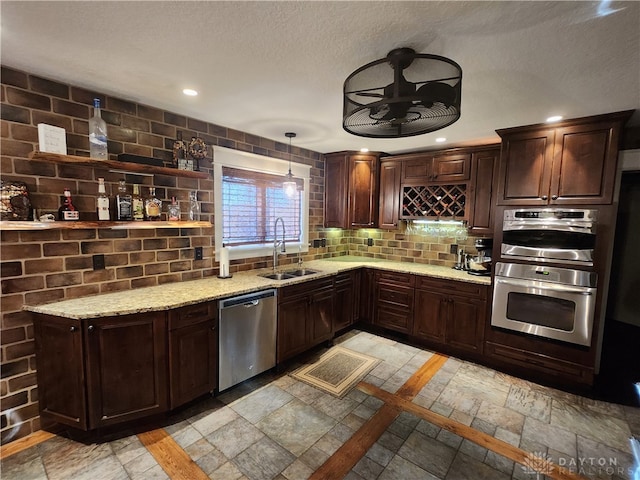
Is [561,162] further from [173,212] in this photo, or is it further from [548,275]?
[173,212]

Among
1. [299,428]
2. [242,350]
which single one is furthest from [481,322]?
[242,350]

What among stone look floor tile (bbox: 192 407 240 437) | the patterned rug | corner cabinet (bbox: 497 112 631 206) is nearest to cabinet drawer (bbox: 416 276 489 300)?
corner cabinet (bbox: 497 112 631 206)

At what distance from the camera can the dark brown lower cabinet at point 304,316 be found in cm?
289

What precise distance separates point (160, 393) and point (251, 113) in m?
2.37

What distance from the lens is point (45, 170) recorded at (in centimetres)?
199

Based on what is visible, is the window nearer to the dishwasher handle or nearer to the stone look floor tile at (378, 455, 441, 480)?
the dishwasher handle

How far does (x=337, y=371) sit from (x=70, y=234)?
2588mm

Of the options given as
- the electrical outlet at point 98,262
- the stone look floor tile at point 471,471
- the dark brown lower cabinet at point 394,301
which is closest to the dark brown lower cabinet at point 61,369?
the electrical outlet at point 98,262

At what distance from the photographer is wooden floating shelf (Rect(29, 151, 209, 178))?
6.18 feet

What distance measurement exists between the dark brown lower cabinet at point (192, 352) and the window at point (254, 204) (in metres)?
0.91

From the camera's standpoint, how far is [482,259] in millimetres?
3332

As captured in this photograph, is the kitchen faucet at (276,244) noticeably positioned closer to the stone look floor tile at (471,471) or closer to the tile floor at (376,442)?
the tile floor at (376,442)

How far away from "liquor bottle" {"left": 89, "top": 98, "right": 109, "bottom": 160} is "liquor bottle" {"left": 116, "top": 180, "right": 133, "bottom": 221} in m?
0.25

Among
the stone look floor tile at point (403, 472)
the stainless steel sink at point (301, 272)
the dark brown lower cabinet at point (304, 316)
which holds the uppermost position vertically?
the stainless steel sink at point (301, 272)
